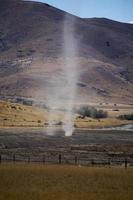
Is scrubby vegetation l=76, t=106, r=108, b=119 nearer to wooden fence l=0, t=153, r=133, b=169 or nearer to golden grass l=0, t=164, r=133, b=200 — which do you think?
wooden fence l=0, t=153, r=133, b=169

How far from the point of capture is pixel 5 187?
30.0 meters

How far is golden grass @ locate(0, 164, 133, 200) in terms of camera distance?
92.4ft

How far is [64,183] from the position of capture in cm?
3256

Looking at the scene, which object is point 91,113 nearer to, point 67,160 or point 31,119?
point 31,119

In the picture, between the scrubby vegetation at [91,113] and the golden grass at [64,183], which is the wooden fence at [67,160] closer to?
the golden grass at [64,183]

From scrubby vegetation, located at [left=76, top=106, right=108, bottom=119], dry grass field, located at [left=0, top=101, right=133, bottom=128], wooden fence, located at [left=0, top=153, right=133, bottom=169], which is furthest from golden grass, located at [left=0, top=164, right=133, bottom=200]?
scrubby vegetation, located at [left=76, top=106, right=108, bottom=119]

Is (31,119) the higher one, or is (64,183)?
(31,119)

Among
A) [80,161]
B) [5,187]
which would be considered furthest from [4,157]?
[5,187]

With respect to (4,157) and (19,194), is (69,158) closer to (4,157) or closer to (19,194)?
(4,157)

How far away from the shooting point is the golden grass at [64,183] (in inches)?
1109

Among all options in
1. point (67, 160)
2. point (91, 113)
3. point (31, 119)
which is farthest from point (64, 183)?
point (91, 113)

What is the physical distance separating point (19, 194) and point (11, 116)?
238ft

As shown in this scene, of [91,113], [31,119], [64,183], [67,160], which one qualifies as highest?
[91,113]

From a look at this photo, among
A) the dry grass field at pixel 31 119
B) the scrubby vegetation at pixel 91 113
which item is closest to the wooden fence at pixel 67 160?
the dry grass field at pixel 31 119
